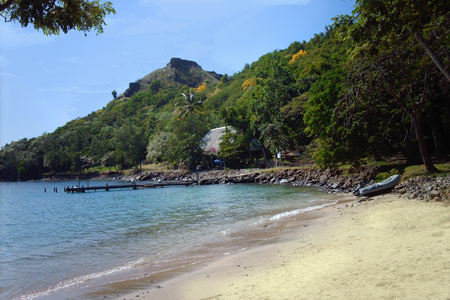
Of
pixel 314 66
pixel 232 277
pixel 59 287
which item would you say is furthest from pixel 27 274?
pixel 314 66

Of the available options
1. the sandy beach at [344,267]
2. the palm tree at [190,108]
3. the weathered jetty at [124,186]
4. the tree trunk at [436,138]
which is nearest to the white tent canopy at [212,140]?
the palm tree at [190,108]

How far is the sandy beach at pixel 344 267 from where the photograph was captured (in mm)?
5617

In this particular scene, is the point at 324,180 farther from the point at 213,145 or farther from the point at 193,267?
the point at 213,145

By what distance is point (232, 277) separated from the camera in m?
7.80

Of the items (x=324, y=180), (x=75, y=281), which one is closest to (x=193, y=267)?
(x=75, y=281)

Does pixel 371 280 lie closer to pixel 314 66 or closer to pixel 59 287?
pixel 59 287

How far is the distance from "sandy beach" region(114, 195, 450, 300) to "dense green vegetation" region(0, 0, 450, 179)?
5.93m

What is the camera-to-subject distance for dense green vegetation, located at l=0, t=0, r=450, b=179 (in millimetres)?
11734

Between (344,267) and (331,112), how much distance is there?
21020mm

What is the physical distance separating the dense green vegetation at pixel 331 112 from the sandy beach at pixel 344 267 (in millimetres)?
5933

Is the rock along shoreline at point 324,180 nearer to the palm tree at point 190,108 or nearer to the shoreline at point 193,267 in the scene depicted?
the shoreline at point 193,267

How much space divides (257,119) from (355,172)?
21.8m

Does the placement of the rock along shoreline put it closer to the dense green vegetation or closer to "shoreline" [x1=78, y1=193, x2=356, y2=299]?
the dense green vegetation

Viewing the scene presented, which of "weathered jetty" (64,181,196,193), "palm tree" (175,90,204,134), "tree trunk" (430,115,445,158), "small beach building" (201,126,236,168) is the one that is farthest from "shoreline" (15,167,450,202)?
"palm tree" (175,90,204,134)
